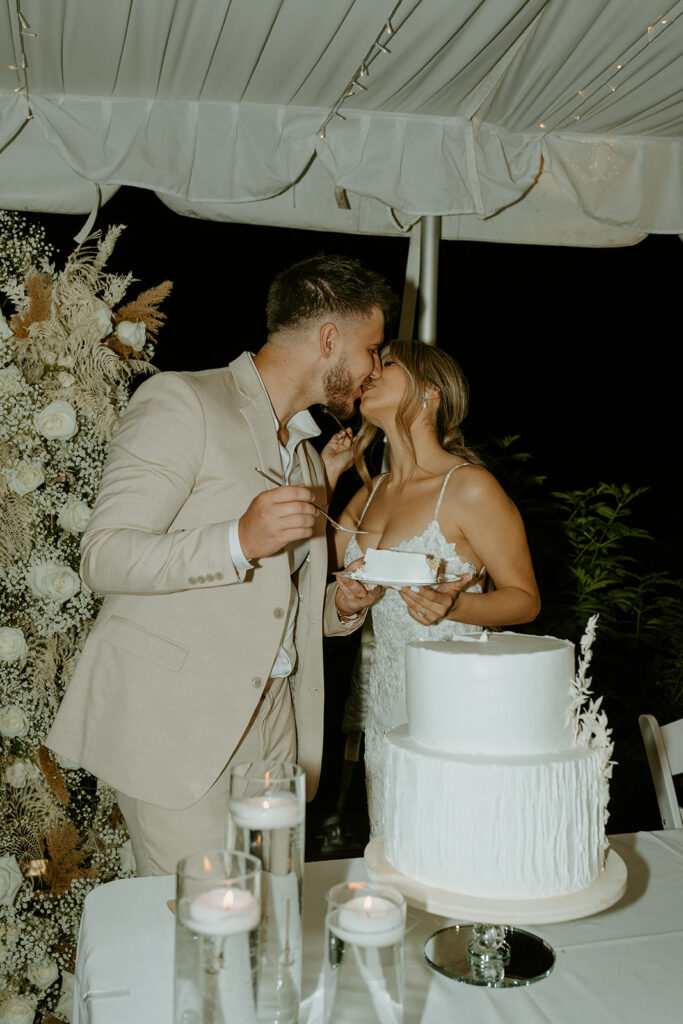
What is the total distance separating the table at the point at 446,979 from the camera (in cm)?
119

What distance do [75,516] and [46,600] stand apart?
294 mm

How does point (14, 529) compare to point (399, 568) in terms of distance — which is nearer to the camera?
point (399, 568)

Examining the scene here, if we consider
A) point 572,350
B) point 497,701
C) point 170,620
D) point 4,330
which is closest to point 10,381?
point 4,330

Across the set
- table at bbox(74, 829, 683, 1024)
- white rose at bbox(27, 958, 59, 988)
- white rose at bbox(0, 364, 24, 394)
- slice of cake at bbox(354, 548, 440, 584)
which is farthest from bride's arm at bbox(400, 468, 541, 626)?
white rose at bbox(27, 958, 59, 988)

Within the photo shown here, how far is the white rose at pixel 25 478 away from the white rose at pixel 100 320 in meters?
0.50

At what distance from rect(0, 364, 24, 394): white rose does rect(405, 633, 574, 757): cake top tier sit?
2.00 metres

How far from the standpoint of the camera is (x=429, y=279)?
11.9ft

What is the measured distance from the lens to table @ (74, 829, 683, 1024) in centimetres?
119

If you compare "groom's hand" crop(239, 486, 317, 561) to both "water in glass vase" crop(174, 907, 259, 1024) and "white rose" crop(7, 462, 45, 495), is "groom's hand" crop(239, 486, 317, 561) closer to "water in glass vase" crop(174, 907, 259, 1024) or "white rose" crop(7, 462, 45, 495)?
"water in glass vase" crop(174, 907, 259, 1024)

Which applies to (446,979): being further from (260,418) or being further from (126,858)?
(126,858)

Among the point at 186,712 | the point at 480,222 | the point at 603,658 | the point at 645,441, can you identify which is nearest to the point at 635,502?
the point at 645,441

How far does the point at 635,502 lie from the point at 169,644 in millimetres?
8002

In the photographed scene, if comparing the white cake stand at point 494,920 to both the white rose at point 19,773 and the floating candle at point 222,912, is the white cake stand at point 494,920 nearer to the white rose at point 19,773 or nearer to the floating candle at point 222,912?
the floating candle at point 222,912

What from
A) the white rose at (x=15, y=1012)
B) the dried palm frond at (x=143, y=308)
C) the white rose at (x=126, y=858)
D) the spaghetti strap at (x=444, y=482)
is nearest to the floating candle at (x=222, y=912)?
the spaghetti strap at (x=444, y=482)
